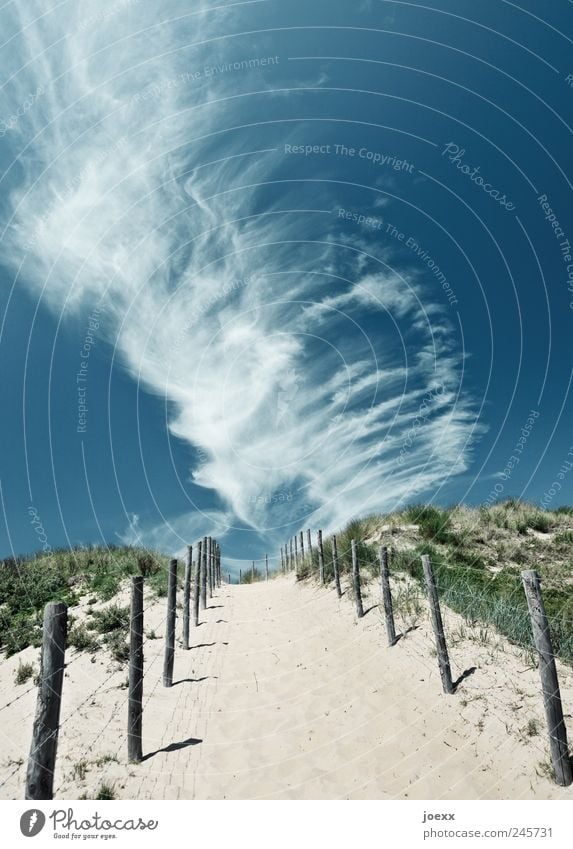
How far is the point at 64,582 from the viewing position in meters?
18.5

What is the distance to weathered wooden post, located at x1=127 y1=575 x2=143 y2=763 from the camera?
278 inches

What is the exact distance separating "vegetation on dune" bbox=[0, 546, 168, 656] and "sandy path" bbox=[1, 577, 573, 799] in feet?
8.06

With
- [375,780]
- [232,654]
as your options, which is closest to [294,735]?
[375,780]

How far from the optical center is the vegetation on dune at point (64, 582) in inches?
504

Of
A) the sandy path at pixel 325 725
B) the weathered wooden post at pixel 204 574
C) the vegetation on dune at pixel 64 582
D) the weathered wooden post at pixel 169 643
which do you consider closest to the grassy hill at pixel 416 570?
the vegetation on dune at pixel 64 582

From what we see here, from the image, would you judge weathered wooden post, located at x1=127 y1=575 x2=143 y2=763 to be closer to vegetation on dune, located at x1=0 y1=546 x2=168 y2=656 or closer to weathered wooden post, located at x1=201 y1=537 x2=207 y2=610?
vegetation on dune, located at x1=0 y1=546 x2=168 y2=656

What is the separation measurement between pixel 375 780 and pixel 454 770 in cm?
107

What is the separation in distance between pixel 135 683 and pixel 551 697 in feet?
18.5

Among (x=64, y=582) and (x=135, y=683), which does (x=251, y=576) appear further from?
(x=135, y=683)

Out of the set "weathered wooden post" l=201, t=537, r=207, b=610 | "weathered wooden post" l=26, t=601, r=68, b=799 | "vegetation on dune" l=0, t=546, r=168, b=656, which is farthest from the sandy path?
"weathered wooden post" l=201, t=537, r=207, b=610

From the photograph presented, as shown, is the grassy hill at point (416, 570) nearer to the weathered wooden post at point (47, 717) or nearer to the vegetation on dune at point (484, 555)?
the vegetation on dune at point (484, 555)

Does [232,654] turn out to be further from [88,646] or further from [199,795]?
[199,795]

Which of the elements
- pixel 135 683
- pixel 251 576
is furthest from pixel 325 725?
pixel 251 576

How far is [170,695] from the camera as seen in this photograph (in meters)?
9.80
